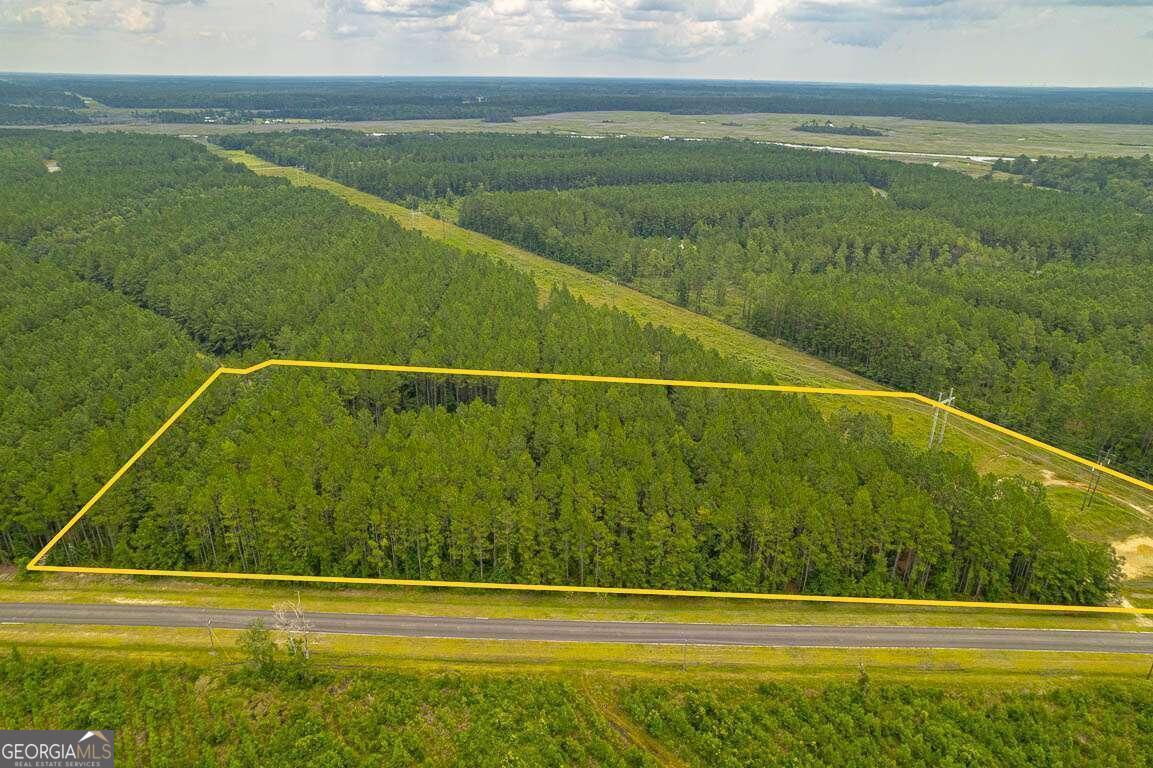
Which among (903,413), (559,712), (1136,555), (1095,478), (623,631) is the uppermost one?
(903,413)

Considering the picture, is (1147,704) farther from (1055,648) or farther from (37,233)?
(37,233)

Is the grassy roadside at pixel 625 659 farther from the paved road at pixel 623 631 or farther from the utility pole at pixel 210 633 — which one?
the paved road at pixel 623 631

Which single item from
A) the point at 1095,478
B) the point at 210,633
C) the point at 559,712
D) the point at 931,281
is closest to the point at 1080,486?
the point at 1095,478

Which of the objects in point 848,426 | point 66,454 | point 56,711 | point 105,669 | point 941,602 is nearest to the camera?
point 56,711

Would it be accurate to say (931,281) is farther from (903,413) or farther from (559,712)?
(559,712)

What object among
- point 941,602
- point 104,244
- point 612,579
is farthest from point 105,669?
point 104,244

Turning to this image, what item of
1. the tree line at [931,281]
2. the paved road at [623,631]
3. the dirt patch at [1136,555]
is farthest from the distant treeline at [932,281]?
the paved road at [623,631]
